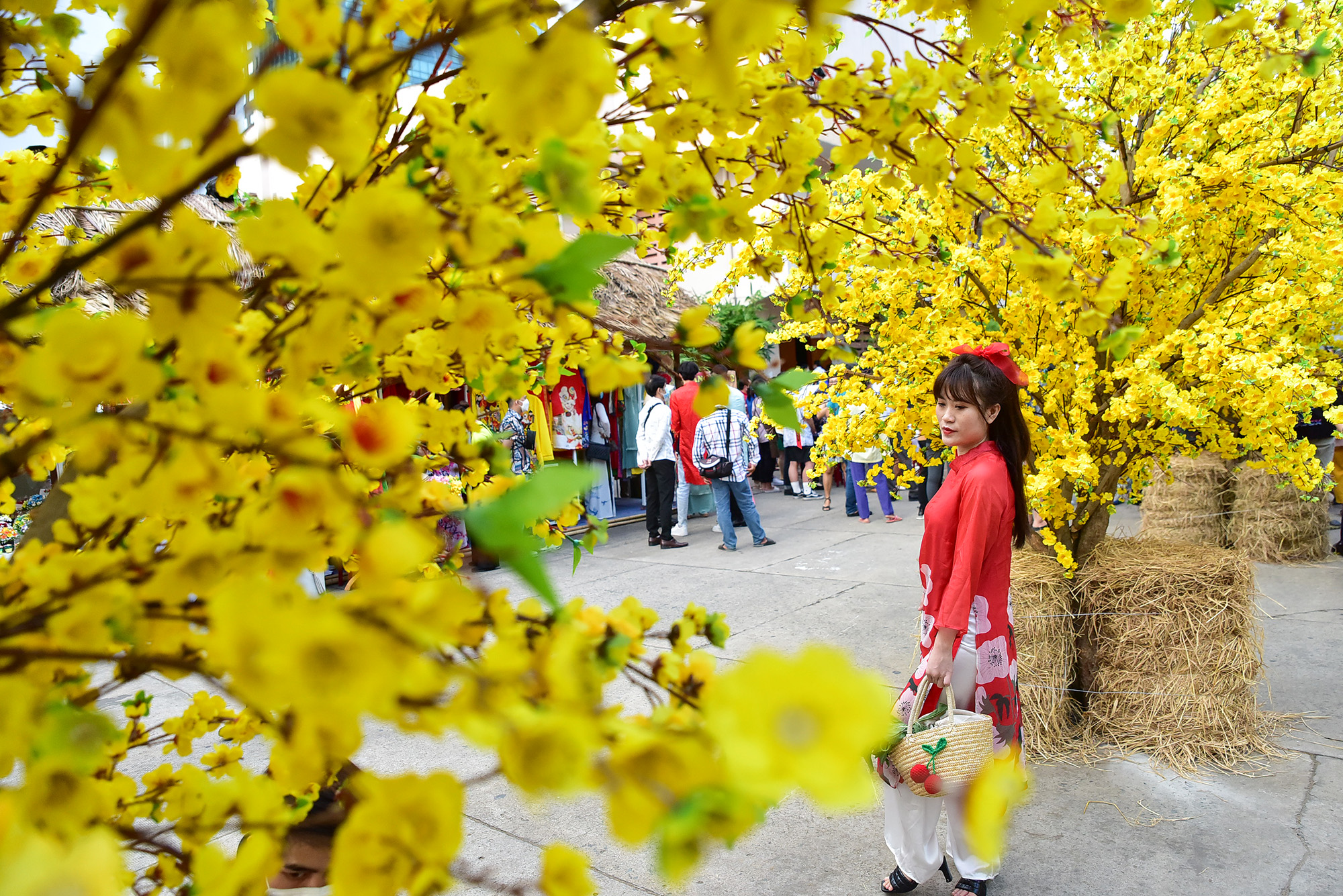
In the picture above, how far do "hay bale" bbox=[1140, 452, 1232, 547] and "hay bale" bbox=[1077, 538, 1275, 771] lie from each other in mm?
3037

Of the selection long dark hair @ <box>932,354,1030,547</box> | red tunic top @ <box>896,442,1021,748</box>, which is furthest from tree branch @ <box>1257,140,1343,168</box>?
red tunic top @ <box>896,442,1021,748</box>

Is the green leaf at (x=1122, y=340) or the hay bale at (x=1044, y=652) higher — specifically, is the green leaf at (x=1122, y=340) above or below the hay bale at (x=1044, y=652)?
above

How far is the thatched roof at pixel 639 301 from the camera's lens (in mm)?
7395

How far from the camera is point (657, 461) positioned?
722cm

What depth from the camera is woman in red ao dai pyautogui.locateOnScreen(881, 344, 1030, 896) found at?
7.54ft

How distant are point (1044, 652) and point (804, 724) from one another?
3107 mm

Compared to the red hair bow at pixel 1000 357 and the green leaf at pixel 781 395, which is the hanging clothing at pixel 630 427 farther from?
the green leaf at pixel 781 395

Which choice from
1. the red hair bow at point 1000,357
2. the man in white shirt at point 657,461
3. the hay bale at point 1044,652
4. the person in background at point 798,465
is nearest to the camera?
the red hair bow at point 1000,357

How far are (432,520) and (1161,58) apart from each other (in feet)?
11.4

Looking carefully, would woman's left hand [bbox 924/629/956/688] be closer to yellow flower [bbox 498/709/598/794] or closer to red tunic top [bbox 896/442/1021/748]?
red tunic top [bbox 896/442/1021/748]

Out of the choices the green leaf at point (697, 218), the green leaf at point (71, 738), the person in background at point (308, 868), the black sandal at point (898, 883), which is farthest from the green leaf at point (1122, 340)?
the black sandal at point (898, 883)

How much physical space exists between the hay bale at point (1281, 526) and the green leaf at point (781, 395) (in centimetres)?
608

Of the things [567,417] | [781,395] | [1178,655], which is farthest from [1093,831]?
[567,417]

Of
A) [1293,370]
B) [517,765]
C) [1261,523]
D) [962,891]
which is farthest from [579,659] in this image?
[1261,523]
